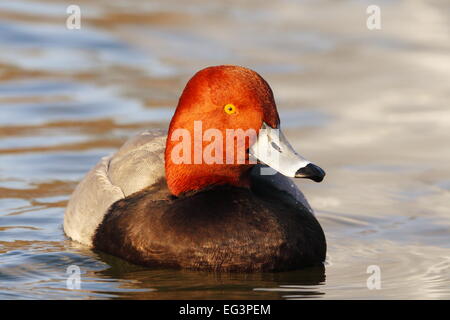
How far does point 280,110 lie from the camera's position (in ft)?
37.6

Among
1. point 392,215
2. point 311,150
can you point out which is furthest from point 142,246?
point 311,150

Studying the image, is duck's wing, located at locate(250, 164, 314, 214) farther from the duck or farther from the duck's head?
the duck's head

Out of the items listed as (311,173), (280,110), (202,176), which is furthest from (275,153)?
(280,110)

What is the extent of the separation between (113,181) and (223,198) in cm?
122

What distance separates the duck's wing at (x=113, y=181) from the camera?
778 centimetres

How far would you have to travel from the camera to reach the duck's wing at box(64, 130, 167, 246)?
7.78 m

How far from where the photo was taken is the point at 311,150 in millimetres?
10219

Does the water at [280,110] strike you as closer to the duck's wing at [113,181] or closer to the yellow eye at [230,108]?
the duck's wing at [113,181]

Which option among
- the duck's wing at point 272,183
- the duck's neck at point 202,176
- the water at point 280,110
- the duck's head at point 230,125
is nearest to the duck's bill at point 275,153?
the duck's head at point 230,125

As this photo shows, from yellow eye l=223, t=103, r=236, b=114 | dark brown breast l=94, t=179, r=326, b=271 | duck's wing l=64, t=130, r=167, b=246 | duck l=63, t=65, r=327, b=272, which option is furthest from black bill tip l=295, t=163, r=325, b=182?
duck's wing l=64, t=130, r=167, b=246

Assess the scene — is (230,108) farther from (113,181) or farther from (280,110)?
(280,110)

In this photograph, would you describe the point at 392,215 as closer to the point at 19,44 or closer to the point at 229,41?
the point at 229,41

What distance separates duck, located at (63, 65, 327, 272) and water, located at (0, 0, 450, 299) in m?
0.14

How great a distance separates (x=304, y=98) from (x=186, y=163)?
4.87 meters
